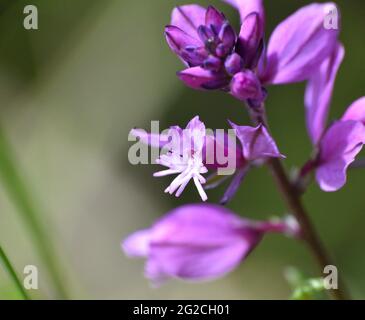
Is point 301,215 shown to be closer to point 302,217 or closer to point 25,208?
point 302,217

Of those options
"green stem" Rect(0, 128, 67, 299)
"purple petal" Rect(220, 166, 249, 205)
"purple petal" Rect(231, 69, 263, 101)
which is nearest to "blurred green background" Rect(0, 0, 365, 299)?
"green stem" Rect(0, 128, 67, 299)

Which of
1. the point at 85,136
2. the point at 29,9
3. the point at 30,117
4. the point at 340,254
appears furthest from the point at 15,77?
the point at 340,254

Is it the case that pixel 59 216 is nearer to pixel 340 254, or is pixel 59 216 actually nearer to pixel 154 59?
pixel 154 59

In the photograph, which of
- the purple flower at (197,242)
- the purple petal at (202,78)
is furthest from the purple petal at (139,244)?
the purple petal at (202,78)

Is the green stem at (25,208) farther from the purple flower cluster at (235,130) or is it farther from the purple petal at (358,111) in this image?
the purple petal at (358,111)

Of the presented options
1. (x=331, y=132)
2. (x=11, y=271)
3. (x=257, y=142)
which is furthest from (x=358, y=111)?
(x=11, y=271)
